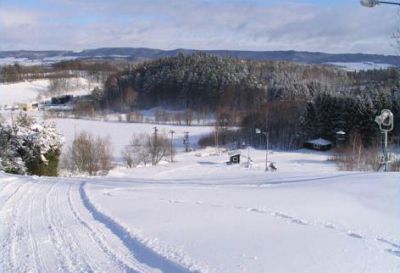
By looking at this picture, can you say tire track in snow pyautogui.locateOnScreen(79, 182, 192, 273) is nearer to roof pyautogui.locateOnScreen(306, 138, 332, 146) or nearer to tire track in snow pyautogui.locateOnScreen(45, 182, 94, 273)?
tire track in snow pyautogui.locateOnScreen(45, 182, 94, 273)

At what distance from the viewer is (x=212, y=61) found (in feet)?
469

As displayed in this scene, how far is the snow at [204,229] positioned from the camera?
7.51m

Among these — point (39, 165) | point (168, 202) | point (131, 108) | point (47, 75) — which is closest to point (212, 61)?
point (131, 108)

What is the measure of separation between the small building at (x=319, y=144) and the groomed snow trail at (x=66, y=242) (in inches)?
2290

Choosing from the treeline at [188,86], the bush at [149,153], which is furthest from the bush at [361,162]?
the treeline at [188,86]

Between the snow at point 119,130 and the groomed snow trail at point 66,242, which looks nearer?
the groomed snow trail at point 66,242

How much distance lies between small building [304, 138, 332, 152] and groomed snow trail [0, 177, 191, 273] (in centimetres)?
5817

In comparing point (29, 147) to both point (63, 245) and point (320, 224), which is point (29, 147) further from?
point (320, 224)

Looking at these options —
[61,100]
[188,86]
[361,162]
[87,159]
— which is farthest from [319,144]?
[61,100]

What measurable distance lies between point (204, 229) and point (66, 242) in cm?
250

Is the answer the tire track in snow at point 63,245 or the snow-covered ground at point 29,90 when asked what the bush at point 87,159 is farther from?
the snow-covered ground at point 29,90

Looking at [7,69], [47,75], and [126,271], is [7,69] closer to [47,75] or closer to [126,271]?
[47,75]

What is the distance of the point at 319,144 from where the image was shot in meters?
68.9

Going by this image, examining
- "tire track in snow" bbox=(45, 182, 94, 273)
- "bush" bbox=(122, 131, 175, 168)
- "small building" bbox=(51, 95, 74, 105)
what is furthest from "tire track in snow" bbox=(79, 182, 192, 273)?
"small building" bbox=(51, 95, 74, 105)
